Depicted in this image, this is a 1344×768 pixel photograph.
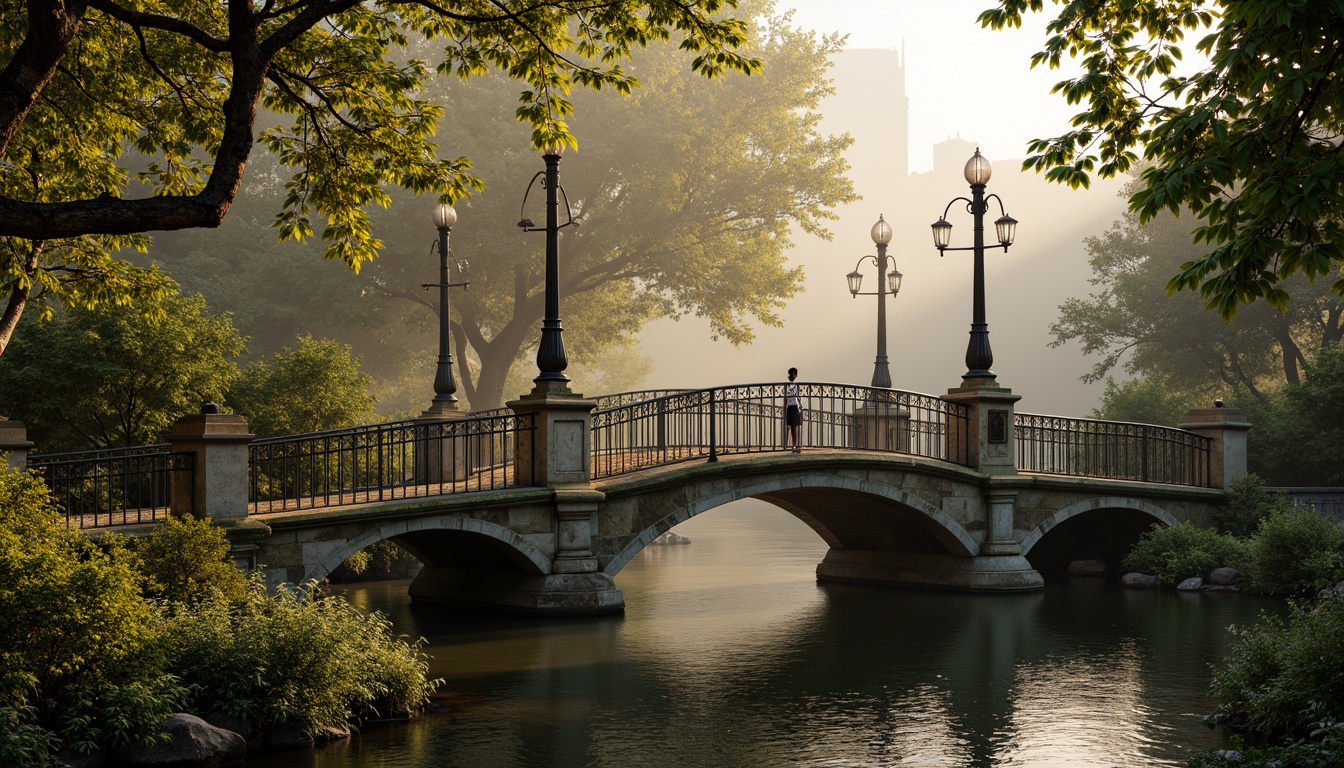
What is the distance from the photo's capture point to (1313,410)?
91.5 ft

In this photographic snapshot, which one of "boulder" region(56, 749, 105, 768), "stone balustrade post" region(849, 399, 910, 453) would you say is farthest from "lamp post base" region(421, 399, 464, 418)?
"boulder" region(56, 749, 105, 768)

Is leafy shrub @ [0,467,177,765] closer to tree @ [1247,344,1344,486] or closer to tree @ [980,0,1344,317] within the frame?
tree @ [980,0,1344,317]

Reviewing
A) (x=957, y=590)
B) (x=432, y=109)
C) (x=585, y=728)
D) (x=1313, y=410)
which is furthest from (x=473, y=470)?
(x=1313, y=410)

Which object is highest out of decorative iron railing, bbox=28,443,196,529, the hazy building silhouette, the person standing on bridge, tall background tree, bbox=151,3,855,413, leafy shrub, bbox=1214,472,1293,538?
the hazy building silhouette

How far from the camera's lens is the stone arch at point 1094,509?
73.0 feet

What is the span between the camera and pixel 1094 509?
23.2 metres

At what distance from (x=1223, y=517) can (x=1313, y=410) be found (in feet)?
16.2

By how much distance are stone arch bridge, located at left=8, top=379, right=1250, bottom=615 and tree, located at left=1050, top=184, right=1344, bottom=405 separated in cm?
1585

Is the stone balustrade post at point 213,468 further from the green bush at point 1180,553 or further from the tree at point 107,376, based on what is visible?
the green bush at point 1180,553

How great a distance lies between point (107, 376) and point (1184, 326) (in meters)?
32.9

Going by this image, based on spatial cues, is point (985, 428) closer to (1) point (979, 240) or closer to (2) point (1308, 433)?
(1) point (979, 240)

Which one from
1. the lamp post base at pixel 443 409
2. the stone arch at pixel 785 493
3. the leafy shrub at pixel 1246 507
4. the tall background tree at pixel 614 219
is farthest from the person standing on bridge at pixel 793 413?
the tall background tree at pixel 614 219

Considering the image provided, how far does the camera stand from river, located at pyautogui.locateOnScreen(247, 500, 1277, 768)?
1018cm

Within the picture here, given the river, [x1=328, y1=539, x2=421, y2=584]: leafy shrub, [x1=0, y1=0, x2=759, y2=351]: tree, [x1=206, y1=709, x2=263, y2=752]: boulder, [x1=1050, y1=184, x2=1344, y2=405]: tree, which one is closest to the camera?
[x1=206, y1=709, x2=263, y2=752]: boulder
